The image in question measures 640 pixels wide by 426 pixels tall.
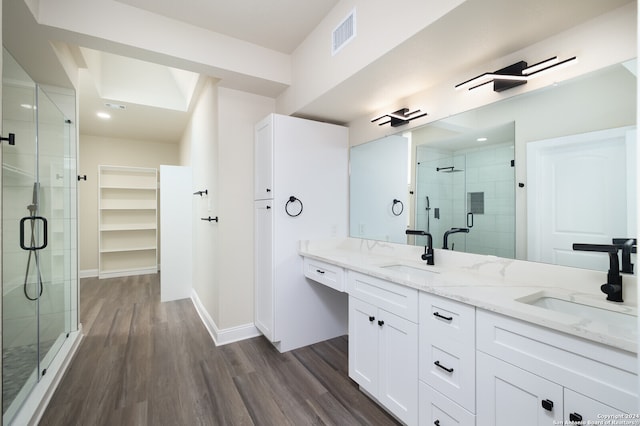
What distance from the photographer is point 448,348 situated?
1373 mm

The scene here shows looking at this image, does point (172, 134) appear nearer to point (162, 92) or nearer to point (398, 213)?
point (162, 92)

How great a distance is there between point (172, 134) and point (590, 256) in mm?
5820

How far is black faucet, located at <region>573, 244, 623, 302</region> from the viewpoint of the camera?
121 cm

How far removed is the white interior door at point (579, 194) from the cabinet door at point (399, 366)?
79cm

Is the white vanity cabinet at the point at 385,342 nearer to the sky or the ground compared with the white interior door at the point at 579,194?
nearer to the ground

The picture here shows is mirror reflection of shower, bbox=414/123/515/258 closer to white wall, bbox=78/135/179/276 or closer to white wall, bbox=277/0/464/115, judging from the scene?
white wall, bbox=277/0/464/115

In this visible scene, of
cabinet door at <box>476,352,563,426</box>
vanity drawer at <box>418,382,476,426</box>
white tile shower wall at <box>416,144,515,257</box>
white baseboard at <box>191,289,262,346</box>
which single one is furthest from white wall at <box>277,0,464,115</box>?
white baseboard at <box>191,289,262,346</box>

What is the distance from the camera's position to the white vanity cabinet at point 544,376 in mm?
907

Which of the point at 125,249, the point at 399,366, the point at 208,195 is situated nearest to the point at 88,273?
the point at 125,249

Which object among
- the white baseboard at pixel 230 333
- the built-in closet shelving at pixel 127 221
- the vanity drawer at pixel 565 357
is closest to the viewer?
the vanity drawer at pixel 565 357

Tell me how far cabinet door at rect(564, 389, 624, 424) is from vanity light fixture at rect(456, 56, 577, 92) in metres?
1.44

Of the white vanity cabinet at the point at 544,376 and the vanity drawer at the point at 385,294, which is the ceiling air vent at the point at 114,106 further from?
the white vanity cabinet at the point at 544,376

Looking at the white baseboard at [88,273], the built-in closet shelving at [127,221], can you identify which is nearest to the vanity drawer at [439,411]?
the built-in closet shelving at [127,221]

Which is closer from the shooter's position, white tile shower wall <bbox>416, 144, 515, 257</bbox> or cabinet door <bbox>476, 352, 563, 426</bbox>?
cabinet door <bbox>476, 352, 563, 426</bbox>
